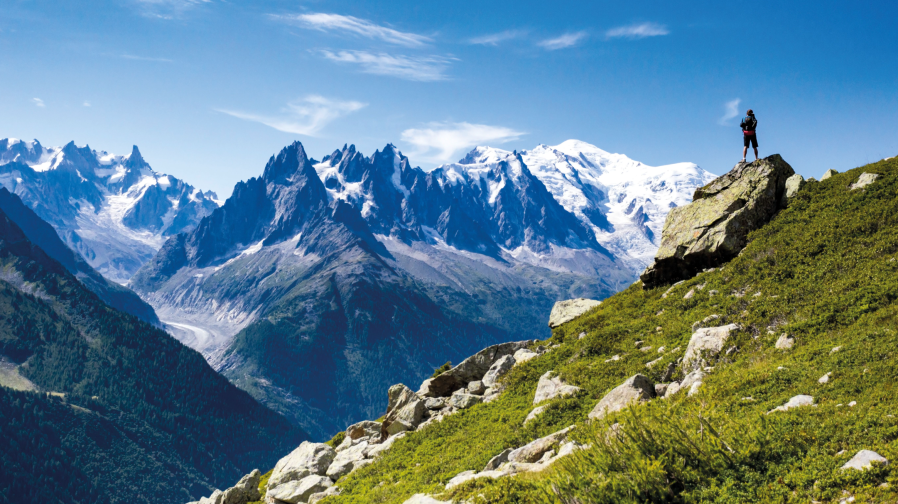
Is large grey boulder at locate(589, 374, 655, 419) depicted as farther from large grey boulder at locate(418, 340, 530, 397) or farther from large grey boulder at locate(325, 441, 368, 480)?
large grey boulder at locate(418, 340, 530, 397)

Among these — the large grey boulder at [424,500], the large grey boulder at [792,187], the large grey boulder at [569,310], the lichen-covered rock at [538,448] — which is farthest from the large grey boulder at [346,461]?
the large grey boulder at [792,187]

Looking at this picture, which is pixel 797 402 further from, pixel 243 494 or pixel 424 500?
pixel 243 494

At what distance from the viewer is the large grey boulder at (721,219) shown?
1508 inches

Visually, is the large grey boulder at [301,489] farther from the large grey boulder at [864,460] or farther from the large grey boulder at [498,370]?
the large grey boulder at [864,460]

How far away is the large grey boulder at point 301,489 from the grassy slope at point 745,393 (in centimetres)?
183

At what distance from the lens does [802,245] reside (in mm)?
33094

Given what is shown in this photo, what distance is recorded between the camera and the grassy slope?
46.0 ft

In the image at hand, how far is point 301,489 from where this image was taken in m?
29.1

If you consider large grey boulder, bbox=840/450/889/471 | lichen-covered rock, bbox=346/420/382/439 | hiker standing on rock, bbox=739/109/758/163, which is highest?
hiker standing on rock, bbox=739/109/758/163

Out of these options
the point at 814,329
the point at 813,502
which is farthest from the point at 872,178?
the point at 813,502

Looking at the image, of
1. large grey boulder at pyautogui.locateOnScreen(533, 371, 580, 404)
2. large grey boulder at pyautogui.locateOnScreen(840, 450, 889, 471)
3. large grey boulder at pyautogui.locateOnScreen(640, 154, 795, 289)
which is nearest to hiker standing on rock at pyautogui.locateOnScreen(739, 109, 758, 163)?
large grey boulder at pyautogui.locateOnScreen(640, 154, 795, 289)

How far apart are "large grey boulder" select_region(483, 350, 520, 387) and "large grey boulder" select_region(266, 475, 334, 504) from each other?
12.6 m

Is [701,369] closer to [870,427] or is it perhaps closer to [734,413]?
[734,413]

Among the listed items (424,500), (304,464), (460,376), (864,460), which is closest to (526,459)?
(424,500)
